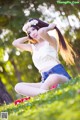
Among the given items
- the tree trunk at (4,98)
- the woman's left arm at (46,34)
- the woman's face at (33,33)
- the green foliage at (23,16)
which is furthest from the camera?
the green foliage at (23,16)

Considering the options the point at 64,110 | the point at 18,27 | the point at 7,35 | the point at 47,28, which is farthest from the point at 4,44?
the point at 64,110

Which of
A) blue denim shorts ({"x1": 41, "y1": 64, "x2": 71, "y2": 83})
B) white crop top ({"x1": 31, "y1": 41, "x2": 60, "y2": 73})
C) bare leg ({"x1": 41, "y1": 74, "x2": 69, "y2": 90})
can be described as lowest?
bare leg ({"x1": 41, "y1": 74, "x2": 69, "y2": 90})

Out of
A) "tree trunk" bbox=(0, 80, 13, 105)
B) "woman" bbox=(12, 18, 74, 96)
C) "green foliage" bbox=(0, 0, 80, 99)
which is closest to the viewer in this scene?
"woman" bbox=(12, 18, 74, 96)

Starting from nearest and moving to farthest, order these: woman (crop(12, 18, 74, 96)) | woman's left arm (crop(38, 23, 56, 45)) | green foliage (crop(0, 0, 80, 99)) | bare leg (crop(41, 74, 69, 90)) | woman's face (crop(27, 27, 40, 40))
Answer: bare leg (crop(41, 74, 69, 90))
woman (crop(12, 18, 74, 96))
woman's left arm (crop(38, 23, 56, 45))
woman's face (crop(27, 27, 40, 40))
green foliage (crop(0, 0, 80, 99))

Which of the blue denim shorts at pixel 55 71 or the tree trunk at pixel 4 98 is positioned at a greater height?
the tree trunk at pixel 4 98

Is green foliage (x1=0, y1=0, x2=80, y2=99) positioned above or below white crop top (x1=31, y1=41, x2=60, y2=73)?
above

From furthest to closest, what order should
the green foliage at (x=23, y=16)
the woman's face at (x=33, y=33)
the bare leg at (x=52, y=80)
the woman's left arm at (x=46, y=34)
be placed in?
the green foliage at (x=23, y=16), the woman's face at (x=33, y=33), the woman's left arm at (x=46, y=34), the bare leg at (x=52, y=80)

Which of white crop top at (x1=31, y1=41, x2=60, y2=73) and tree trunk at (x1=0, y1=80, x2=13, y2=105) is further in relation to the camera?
tree trunk at (x1=0, y1=80, x2=13, y2=105)

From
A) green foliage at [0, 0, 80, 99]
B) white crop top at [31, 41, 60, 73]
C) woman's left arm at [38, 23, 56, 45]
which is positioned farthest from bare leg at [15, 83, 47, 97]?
green foliage at [0, 0, 80, 99]

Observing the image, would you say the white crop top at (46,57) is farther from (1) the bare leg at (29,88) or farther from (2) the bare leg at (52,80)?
(1) the bare leg at (29,88)

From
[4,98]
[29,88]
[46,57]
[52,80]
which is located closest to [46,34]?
[46,57]

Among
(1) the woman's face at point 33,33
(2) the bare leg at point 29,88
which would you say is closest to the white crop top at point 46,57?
(1) the woman's face at point 33,33

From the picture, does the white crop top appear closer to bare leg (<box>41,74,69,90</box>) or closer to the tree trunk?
bare leg (<box>41,74,69,90</box>)

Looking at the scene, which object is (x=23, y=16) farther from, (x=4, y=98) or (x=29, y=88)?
(x=29, y=88)
